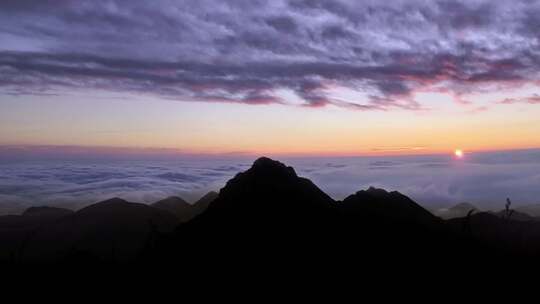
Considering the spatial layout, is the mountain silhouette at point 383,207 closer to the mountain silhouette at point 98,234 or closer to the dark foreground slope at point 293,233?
the dark foreground slope at point 293,233

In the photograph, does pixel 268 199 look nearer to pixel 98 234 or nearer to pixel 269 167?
pixel 269 167

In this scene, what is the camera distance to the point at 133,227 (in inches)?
7165

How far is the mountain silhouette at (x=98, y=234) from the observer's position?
15562 centimetres

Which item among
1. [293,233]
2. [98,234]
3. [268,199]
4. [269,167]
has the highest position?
[269,167]

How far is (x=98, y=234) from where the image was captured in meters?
175

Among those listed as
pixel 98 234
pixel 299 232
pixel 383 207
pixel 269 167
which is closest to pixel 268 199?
pixel 269 167

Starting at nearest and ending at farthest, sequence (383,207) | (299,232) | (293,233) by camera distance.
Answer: (293,233) → (299,232) → (383,207)

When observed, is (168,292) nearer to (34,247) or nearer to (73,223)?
(34,247)

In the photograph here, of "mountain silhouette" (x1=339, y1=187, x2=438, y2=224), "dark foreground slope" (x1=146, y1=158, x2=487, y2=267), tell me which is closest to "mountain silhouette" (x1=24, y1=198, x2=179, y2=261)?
"dark foreground slope" (x1=146, y1=158, x2=487, y2=267)

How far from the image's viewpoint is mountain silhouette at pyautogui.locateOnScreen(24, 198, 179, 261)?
155625 millimetres

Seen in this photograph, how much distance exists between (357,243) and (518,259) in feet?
99.6

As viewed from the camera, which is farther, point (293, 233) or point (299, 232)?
point (299, 232)

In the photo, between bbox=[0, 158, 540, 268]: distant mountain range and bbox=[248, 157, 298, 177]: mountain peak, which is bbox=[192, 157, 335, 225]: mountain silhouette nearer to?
bbox=[248, 157, 298, 177]: mountain peak

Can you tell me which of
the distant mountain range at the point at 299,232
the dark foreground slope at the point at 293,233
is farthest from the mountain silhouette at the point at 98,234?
the dark foreground slope at the point at 293,233
